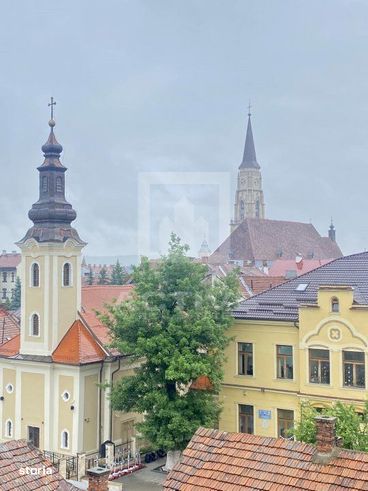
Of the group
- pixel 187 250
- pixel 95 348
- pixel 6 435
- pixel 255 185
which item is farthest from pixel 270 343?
pixel 255 185

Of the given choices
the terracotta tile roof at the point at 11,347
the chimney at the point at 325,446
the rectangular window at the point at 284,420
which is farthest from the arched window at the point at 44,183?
the chimney at the point at 325,446

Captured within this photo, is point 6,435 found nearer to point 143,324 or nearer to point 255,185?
point 143,324

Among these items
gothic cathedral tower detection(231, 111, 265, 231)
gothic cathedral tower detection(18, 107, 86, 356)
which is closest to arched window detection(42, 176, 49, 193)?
gothic cathedral tower detection(18, 107, 86, 356)

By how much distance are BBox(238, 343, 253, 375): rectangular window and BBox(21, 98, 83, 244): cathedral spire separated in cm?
694

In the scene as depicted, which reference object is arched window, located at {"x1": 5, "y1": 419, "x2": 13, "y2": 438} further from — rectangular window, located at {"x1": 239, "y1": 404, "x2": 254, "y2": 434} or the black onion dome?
rectangular window, located at {"x1": 239, "y1": 404, "x2": 254, "y2": 434}

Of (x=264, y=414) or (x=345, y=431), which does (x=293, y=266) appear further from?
→ (x=345, y=431)

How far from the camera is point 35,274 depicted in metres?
22.0

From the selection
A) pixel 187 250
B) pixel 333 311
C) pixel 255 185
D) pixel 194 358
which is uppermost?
pixel 255 185

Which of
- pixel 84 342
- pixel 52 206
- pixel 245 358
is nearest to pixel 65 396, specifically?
pixel 84 342

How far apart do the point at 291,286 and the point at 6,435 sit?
430 inches

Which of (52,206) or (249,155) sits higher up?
(249,155)

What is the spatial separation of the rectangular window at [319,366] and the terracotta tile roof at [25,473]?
9.93 metres

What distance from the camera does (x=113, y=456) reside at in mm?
20312

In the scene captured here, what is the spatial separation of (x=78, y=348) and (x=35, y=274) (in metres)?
3.04
